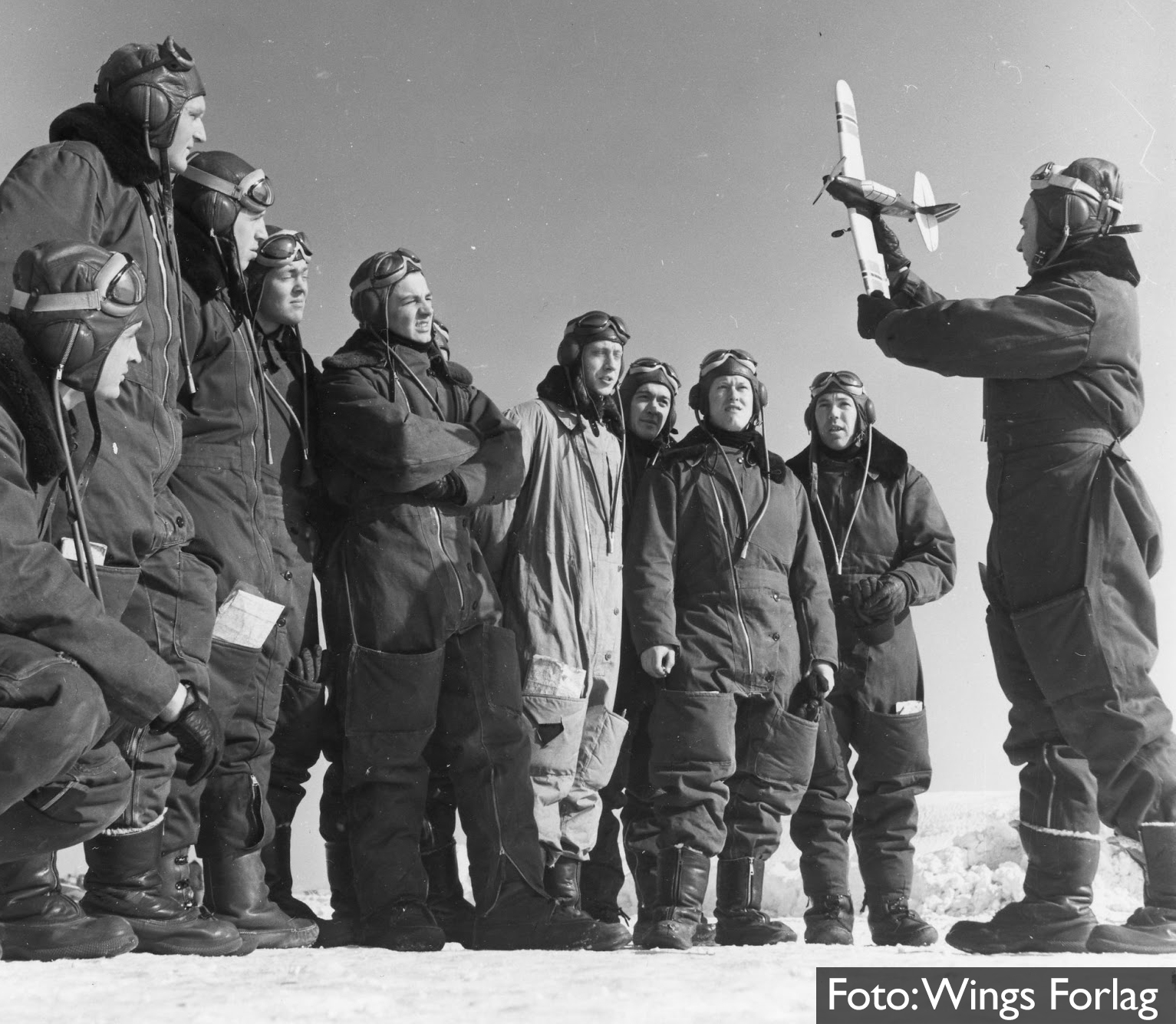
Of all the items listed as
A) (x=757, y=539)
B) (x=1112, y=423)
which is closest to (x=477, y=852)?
(x=757, y=539)

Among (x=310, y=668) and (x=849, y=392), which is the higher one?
(x=849, y=392)

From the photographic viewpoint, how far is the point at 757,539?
19.0 ft

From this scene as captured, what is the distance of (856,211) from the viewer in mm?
5324

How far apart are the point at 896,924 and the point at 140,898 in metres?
3.29

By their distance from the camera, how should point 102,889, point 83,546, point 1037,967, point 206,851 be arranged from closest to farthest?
point 83,546
point 1037,967
point 102,889
point 206,851

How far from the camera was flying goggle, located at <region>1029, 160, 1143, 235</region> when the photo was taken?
16.1 ft

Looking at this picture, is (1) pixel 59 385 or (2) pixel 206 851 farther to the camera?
(2) pixel 206 851

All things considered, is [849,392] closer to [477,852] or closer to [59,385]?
[477,852]

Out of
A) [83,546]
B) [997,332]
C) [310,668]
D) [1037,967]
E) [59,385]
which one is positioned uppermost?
[997,332]

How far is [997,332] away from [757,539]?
1.51m

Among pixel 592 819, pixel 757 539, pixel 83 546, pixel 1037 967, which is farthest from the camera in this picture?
pixel 757 539

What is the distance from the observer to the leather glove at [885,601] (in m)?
6.09

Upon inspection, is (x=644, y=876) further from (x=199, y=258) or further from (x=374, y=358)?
(x=199, y=258)

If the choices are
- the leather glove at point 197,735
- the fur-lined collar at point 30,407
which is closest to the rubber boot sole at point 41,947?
the leather glove at point 197,735
